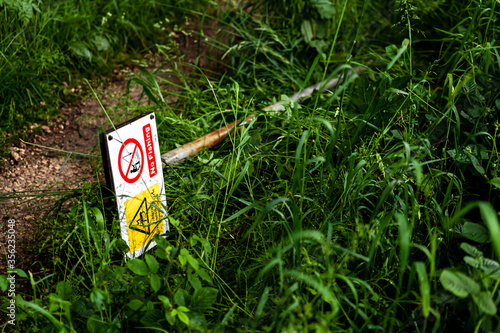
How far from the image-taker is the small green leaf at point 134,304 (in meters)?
1.33

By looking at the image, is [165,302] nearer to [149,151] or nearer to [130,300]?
[130,300]

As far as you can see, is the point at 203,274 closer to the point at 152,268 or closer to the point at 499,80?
the point at 152,268

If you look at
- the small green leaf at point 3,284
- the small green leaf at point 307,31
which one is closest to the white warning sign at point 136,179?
the small green leaf at point 3,284

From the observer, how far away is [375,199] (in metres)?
1.81

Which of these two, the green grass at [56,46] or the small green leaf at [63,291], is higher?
the green grass at [56,46]

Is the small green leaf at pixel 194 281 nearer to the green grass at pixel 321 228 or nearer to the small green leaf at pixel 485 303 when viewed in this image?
the green grass at pixel 321 228

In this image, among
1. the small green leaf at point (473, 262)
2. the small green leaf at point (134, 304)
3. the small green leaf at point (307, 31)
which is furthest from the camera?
the small green leaf at point (307, 31)

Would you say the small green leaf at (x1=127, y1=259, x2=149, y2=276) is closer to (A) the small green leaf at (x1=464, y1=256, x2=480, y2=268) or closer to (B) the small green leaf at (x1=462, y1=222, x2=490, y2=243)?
(A) the small green leaf at (x1=464, y1=256, x2=480, y2=268)

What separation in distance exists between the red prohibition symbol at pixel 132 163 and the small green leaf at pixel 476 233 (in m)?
1.22

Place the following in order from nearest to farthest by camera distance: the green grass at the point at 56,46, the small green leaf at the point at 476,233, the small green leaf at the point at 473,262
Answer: the small green leaf at the point at 473,262 → the small green leaf at the point at 476,233 → the green grass at the point at 56,46

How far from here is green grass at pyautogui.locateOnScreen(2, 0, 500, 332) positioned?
4.21ft

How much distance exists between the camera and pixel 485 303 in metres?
1.12

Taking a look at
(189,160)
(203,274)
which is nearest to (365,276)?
(203,274)

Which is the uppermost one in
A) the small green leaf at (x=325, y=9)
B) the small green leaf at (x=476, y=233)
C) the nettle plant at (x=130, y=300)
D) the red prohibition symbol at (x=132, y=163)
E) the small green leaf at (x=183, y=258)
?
the small green leaf at (x=325, y=9)
